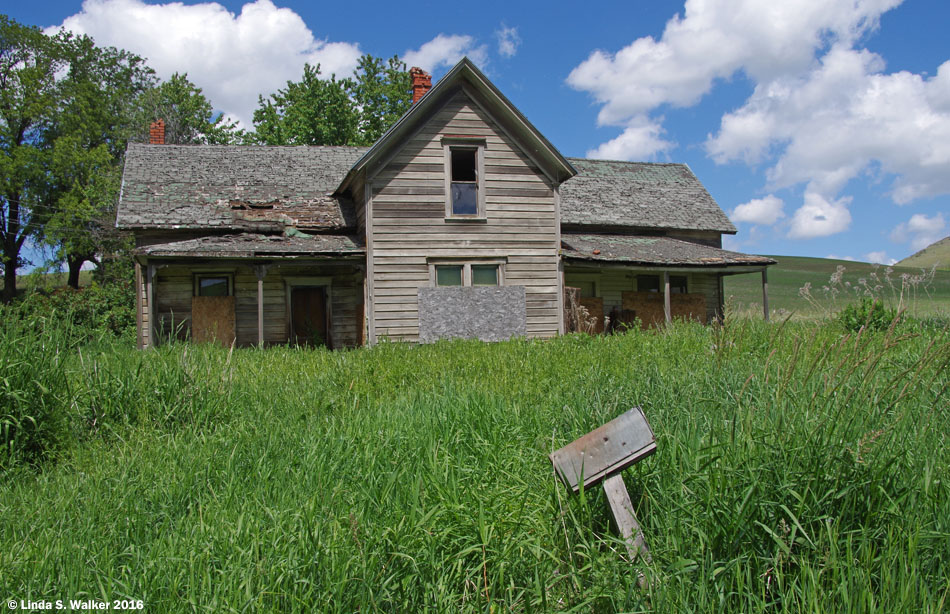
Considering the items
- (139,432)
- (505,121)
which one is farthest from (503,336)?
(139,432)

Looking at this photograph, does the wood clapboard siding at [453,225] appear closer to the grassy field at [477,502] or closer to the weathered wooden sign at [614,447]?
the grassy field at [477,502]

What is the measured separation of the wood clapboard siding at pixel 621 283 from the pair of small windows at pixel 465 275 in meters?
4.50

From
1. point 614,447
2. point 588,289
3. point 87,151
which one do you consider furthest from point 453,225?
point 87,151

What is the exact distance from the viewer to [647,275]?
875 inches

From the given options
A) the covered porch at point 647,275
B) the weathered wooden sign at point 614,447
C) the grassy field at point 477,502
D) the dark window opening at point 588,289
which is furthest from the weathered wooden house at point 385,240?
the weathered wooden sign at point 614,447

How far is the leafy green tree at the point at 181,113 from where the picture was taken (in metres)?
35.7

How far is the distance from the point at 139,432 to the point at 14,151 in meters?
36.5

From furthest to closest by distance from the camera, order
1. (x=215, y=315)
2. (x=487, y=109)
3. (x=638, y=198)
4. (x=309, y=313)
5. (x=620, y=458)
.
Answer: (x=638, y=198) < (x=309, y=313) < (x=215, y=315) < (x=487, y=109) < (x=620, y=458)

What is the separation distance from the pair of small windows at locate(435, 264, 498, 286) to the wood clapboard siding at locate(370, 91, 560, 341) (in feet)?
0.98

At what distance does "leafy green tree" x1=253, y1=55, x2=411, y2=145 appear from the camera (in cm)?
3472

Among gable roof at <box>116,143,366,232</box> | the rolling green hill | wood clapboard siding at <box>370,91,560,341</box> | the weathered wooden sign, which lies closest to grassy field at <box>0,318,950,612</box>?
the weathered wooden sign

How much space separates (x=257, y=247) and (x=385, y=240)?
3.09 m

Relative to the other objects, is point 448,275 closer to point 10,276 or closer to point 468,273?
point 468,273

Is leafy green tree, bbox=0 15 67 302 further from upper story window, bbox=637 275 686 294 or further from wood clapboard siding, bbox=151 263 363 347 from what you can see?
upper story window, bbox=637 275 686 294
